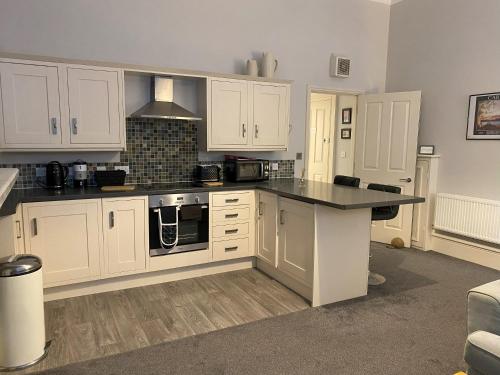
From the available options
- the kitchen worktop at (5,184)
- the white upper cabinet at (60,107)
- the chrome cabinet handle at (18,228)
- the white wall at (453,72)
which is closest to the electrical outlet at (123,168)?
the white upper cabinet at (60,107)

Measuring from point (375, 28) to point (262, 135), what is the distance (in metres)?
2.55

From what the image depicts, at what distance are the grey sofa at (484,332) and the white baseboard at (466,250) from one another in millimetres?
2728

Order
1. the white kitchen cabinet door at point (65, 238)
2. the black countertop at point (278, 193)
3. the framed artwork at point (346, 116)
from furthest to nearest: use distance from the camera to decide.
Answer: the framed artwork at point (346, 116)
the white kitchen cabinet door at point (65, 238)
the black countertop at point (278, 193)

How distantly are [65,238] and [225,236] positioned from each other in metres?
1.50

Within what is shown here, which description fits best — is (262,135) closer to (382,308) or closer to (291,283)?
(291,283)

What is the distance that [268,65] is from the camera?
4.25 m

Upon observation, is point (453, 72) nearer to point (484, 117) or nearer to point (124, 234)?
point (484, 117)

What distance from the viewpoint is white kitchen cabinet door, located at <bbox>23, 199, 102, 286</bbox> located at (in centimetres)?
300

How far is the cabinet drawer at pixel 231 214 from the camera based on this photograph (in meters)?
3.79

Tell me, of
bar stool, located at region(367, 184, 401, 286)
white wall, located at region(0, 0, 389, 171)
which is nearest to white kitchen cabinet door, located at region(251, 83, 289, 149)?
white wall, located at region(0, 0, 389, 171)

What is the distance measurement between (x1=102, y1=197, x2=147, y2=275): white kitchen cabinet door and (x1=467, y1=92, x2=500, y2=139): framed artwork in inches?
147

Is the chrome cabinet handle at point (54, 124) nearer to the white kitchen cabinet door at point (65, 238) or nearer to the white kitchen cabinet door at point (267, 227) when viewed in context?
the white kitchen cabinet door at point (65, 238)

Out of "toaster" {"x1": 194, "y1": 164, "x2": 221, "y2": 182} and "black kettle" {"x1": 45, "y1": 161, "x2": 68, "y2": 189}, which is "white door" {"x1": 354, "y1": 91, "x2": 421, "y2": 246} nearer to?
"toaster" {"x1": 194, "y1": 164, "x2": 221, "y2": 182}

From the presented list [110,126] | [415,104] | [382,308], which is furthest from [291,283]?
[415,104]
